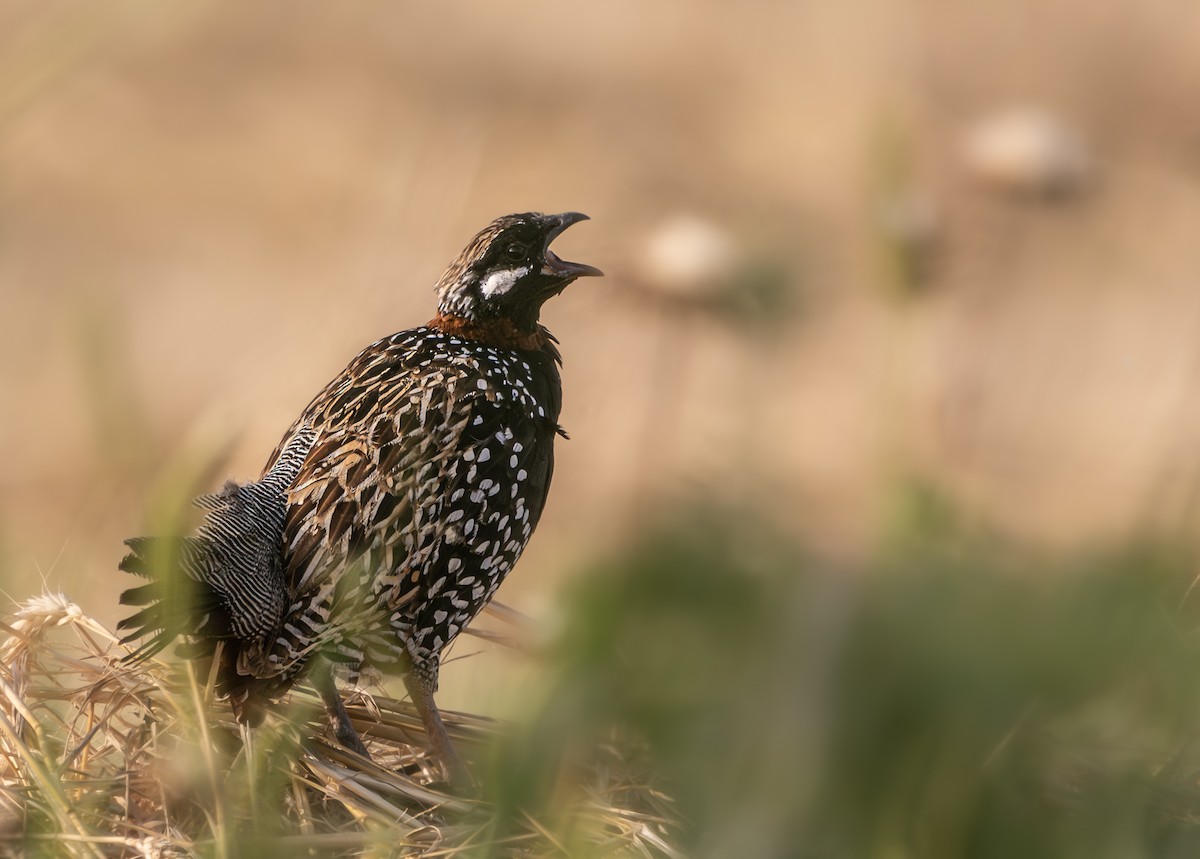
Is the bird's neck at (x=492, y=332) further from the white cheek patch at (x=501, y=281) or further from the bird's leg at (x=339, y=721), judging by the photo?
the bird's leg at (x=339, y=721)

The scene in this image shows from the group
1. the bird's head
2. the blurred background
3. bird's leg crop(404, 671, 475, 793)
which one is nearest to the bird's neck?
the bird's head

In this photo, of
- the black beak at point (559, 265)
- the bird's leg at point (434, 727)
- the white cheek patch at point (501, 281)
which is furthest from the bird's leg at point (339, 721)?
the black beak at point (559, 265)

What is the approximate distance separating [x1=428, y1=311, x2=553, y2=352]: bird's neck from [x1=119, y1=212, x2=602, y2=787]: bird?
5 cm

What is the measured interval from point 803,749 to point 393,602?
3201mm

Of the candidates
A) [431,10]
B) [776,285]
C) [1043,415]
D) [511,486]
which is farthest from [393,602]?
[431,10]

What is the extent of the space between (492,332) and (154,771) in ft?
5.61

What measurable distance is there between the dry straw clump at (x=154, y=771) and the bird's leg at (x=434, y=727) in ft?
0.25

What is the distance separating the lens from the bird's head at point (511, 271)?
13.6 feet

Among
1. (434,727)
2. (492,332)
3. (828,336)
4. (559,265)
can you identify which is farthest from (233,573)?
(828,336)

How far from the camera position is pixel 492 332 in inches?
167

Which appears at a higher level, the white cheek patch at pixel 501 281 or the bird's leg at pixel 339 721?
the white cheek patch at pixel 501 281

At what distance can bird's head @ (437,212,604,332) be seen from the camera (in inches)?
164

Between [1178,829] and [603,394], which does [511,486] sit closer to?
[603,394]

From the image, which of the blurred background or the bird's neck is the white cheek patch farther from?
the blurred background
